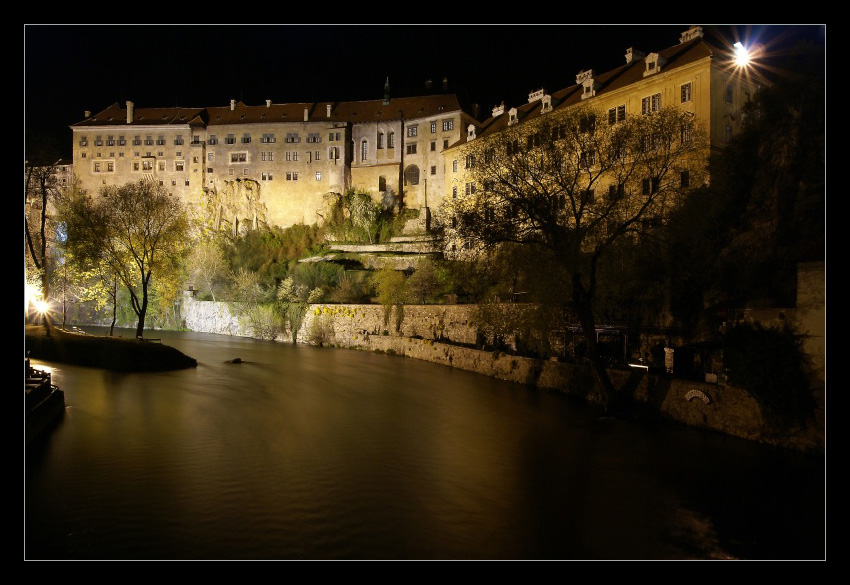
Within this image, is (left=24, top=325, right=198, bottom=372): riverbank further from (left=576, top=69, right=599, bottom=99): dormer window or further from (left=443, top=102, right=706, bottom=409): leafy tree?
(left=576, top=69, right=599, bottom=99): dormer window

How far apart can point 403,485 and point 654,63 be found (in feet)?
84.1

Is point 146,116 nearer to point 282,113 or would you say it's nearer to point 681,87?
point 282,113

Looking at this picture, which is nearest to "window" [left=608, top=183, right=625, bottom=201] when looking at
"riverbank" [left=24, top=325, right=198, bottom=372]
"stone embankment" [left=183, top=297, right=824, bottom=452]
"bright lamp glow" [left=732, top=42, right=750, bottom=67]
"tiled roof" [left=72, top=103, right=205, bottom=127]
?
"stone embankment" [left=183, top=297, right=824, bottom=452]

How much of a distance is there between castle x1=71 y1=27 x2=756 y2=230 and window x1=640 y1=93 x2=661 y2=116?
18438 millimetres

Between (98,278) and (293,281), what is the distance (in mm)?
11918

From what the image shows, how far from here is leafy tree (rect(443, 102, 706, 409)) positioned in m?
13.2

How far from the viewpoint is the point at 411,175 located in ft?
169

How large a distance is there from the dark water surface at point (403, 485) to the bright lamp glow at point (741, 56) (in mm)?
17711

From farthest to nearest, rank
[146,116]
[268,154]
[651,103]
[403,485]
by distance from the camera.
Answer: [146,116]
[268,154]
[651,103]
[403,485]

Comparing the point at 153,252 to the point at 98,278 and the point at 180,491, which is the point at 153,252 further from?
the point at 180,491

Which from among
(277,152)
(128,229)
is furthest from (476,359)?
(277,152)

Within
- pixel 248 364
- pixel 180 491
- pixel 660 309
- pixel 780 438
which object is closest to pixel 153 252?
pixel 248 364

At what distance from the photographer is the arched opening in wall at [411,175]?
5131cm

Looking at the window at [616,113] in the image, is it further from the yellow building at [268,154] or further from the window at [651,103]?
the yellow building at [268,154]
